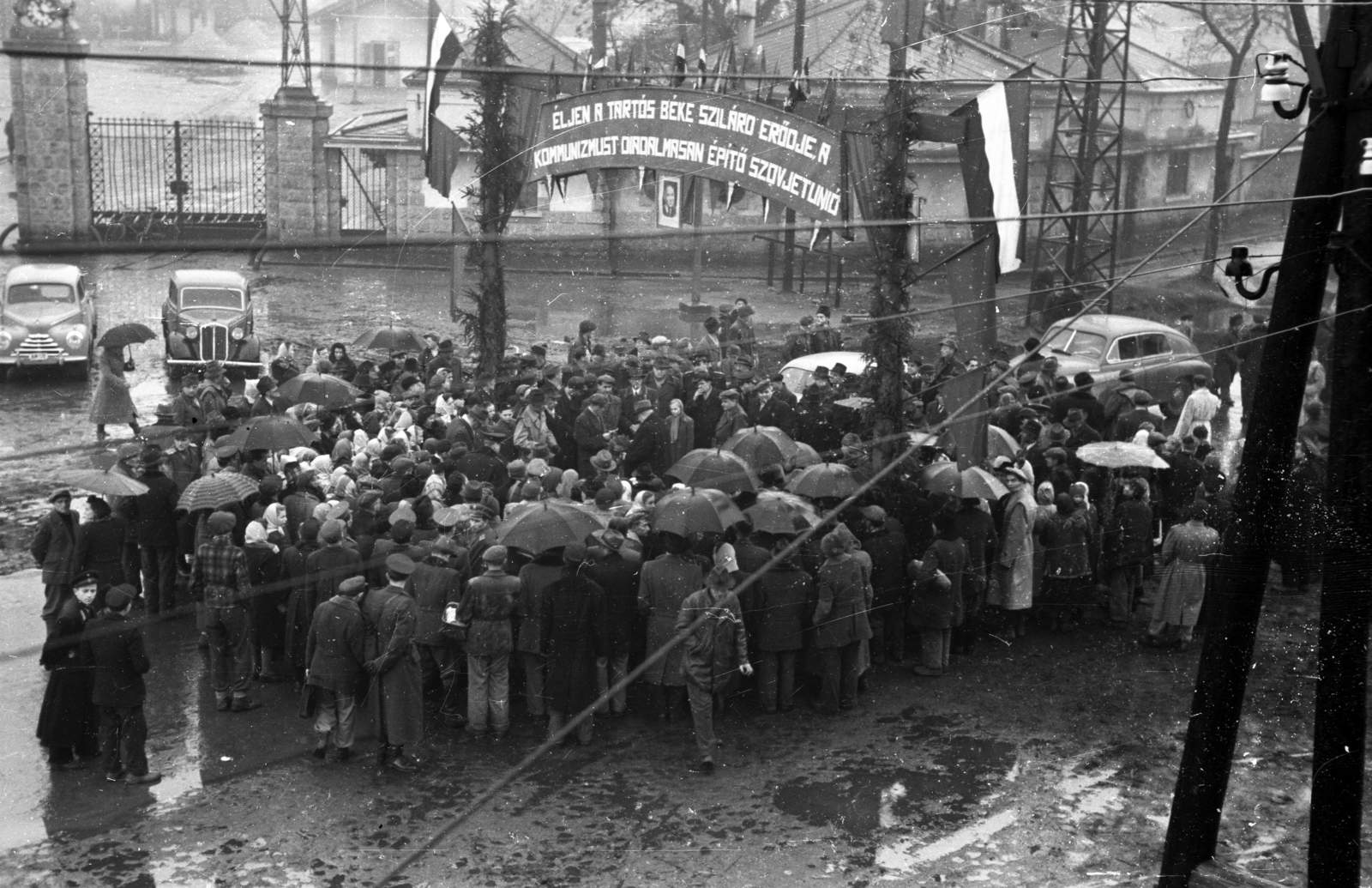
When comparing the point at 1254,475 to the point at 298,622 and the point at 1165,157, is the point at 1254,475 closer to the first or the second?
the point at 298,622

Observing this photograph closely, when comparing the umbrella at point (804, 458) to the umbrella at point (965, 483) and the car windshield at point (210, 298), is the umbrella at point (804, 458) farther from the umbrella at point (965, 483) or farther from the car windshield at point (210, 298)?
the car windshield at point (210, 298)

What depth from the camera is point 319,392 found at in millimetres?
14828

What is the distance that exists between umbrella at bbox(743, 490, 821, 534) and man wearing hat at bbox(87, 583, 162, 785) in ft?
13.7

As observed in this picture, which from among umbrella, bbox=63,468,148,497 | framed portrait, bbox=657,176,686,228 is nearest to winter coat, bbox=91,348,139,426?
umbrella, bbox=63,468,148,497

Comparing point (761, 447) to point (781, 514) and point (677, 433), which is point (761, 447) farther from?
point (781, 514)

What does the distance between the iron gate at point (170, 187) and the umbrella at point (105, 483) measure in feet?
65.8

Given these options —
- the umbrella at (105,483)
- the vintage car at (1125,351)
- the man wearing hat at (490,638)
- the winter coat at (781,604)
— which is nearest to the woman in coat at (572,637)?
the man wearing hat at (490,638)

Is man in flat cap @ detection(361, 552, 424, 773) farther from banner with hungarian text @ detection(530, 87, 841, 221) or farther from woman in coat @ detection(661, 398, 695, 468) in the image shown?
banner with hungarian text @ detection(530, 87, 841, 221)

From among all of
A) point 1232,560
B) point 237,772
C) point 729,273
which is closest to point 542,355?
point 237,772

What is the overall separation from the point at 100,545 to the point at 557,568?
3642 millimetres

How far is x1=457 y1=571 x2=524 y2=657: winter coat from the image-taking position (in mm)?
9961

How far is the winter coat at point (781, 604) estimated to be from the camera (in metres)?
10.4

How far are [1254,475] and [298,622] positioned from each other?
6366 mm

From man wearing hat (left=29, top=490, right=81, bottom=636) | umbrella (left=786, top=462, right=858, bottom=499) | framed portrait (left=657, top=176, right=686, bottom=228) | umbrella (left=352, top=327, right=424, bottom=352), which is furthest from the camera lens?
framed portrait (left=657, top=176, right=686, bottom=228)
